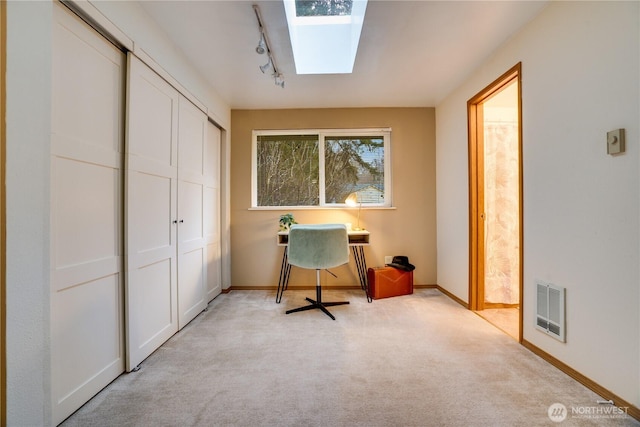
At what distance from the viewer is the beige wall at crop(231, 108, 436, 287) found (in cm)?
349

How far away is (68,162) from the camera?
4.25ft

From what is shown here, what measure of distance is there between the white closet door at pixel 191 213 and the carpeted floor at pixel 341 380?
0.28 meters

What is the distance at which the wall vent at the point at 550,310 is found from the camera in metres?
1.67

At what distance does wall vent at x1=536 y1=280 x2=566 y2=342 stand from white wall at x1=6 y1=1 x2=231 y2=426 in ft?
9.18

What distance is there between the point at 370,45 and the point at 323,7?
1.60ft

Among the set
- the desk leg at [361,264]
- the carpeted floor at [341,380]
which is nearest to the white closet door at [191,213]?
the carpeted floor at [341,380]

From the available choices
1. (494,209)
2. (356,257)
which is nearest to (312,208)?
(356,257)

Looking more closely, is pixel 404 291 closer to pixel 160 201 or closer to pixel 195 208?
pixel 195 208

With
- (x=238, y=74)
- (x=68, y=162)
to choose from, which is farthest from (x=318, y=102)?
(x=68, y=162)

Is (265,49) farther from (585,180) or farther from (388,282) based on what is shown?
(388,282)

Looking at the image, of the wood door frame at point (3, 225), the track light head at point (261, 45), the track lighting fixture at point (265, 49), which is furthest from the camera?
the track light head at point (261, 45)

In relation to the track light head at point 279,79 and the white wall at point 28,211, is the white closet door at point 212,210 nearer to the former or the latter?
the track light head at point 279,79

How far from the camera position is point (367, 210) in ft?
11.5

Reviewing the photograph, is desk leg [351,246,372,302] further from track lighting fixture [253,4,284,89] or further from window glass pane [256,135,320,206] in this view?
track lighting fixture [253,4,284,89]
